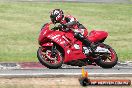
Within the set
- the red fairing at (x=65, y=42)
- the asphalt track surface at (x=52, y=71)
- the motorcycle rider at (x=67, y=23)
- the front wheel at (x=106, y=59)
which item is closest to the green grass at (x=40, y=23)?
the asphalt track surface at (x=52, y=71)

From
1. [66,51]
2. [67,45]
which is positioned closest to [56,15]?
[67,45]

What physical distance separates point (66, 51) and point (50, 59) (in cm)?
61

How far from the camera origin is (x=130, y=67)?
1292cm

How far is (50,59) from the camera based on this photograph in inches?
472

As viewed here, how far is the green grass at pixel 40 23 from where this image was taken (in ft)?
51.1

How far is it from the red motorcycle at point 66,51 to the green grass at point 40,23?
214 centimetres

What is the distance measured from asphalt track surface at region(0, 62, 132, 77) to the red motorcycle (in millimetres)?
213

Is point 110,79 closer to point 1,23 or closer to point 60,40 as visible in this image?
point 60,40

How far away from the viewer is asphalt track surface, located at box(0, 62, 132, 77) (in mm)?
11594

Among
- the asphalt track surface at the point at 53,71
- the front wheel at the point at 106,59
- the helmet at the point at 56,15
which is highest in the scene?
the helmet at the point at 56,15

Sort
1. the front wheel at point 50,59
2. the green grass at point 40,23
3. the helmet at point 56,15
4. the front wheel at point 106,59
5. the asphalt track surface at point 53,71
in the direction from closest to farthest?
the asphalt track surface at point 53,71, the front wheel at point 50,59, the helmet at point 56,15, the front wheel at point 106,59, the green grass at point 40,23

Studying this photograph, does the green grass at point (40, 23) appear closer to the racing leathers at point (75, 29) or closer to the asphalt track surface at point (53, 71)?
the asphalt track surface at point (53, 71)

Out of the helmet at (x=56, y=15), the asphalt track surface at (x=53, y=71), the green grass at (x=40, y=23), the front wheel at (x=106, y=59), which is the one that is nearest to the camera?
the asphalt track surface at (x=53, y=71)

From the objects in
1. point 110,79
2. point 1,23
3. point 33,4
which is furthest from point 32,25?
point 110,79
